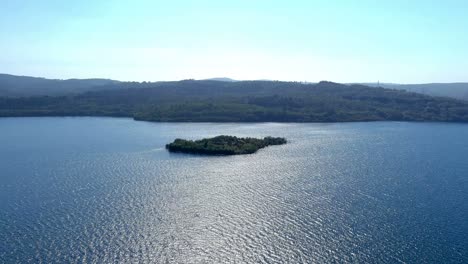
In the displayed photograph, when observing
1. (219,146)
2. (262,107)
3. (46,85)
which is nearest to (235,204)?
(219,146)

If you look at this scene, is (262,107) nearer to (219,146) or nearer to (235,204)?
(219,146)

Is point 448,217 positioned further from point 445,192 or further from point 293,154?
point 293,154

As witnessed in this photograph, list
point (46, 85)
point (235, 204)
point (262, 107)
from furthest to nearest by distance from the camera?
point (46, 85)
point (262, 107)
point (235, 204)

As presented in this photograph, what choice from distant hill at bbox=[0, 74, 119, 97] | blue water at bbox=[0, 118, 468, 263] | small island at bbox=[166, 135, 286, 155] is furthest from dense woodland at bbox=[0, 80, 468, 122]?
distant hill at bbox=[0, 74, 119, 97]

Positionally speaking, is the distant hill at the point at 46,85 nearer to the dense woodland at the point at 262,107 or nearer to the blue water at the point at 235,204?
the dense woodland at the point at 262,107

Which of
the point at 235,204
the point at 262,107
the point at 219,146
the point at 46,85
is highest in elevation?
the point at 46,85

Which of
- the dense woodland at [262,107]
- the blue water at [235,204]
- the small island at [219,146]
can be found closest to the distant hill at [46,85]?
the dense woodland at [262,107]

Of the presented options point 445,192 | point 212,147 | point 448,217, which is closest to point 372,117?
point 212,147
